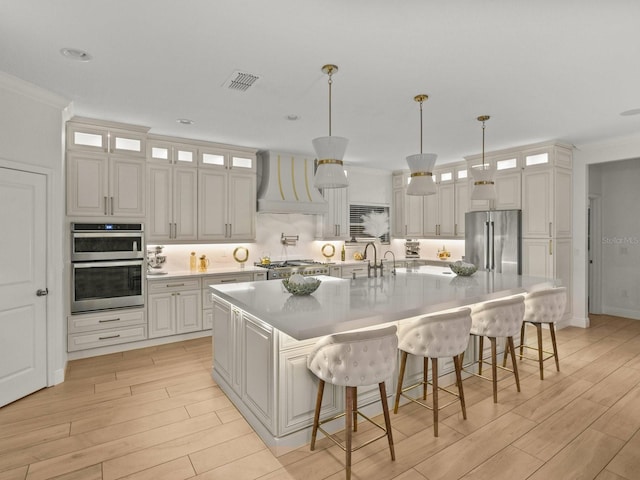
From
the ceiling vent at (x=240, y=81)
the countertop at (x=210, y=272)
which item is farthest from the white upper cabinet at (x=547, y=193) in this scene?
the ceiling vent at (x=240, y=81)

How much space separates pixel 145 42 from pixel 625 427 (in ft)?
14.7

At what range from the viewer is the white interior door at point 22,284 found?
10.0 ft

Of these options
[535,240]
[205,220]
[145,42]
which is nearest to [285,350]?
[145,42]

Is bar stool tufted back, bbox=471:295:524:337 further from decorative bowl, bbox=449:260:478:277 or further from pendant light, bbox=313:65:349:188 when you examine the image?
pendant light, bbox=313:65:349:188

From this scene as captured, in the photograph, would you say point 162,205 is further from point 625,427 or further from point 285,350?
point 625,427

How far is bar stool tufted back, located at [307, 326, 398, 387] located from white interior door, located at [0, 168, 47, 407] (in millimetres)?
2819

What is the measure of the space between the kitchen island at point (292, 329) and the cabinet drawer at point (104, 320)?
5.67ft

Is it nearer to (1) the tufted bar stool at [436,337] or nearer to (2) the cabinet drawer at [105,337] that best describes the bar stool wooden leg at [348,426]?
(1) the tufted bar stool at [436,337]

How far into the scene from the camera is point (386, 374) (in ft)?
7.27

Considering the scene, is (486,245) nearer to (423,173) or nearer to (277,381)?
(423,173)

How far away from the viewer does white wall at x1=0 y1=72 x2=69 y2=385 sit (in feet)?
9.96

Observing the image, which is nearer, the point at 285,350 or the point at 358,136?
the point at 285,350

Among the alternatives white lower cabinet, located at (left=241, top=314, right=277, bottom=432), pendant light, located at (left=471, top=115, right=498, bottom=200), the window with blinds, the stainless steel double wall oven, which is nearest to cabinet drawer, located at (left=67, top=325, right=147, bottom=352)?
the stainless steel double wall oven

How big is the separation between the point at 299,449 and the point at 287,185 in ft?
13.8
